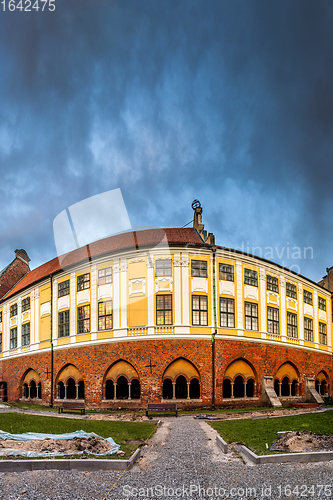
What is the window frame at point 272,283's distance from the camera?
1214 inches

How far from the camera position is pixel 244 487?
834 cm

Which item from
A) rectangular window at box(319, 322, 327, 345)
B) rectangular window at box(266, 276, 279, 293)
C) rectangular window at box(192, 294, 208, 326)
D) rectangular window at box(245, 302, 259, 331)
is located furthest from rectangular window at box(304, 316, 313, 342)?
rectangular window at box(192, 294, 208, 326)

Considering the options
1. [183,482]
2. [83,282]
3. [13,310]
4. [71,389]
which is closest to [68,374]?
[71,389]

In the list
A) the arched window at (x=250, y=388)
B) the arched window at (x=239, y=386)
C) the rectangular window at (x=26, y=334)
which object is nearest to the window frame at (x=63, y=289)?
the rectangular window at (x=26, y=334)

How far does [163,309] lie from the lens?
84.8 ft

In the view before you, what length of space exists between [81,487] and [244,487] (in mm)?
3514

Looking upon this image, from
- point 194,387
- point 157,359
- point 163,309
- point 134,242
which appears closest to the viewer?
point 157,359

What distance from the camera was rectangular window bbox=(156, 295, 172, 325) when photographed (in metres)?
25.7

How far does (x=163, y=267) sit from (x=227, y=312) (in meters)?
5.58

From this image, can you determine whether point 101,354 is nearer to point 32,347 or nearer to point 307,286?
point 32,347

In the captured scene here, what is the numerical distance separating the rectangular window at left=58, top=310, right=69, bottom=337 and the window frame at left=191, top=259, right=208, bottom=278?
1082 cm

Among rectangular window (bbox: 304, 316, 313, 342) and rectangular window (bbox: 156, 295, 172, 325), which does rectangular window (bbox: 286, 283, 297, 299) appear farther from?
rectangular window (bbox: 156, 295, 172, 325)

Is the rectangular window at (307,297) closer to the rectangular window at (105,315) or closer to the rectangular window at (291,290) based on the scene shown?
the rectangular window at (291,290)

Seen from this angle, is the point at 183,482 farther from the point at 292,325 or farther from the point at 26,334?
the point at 26,334
